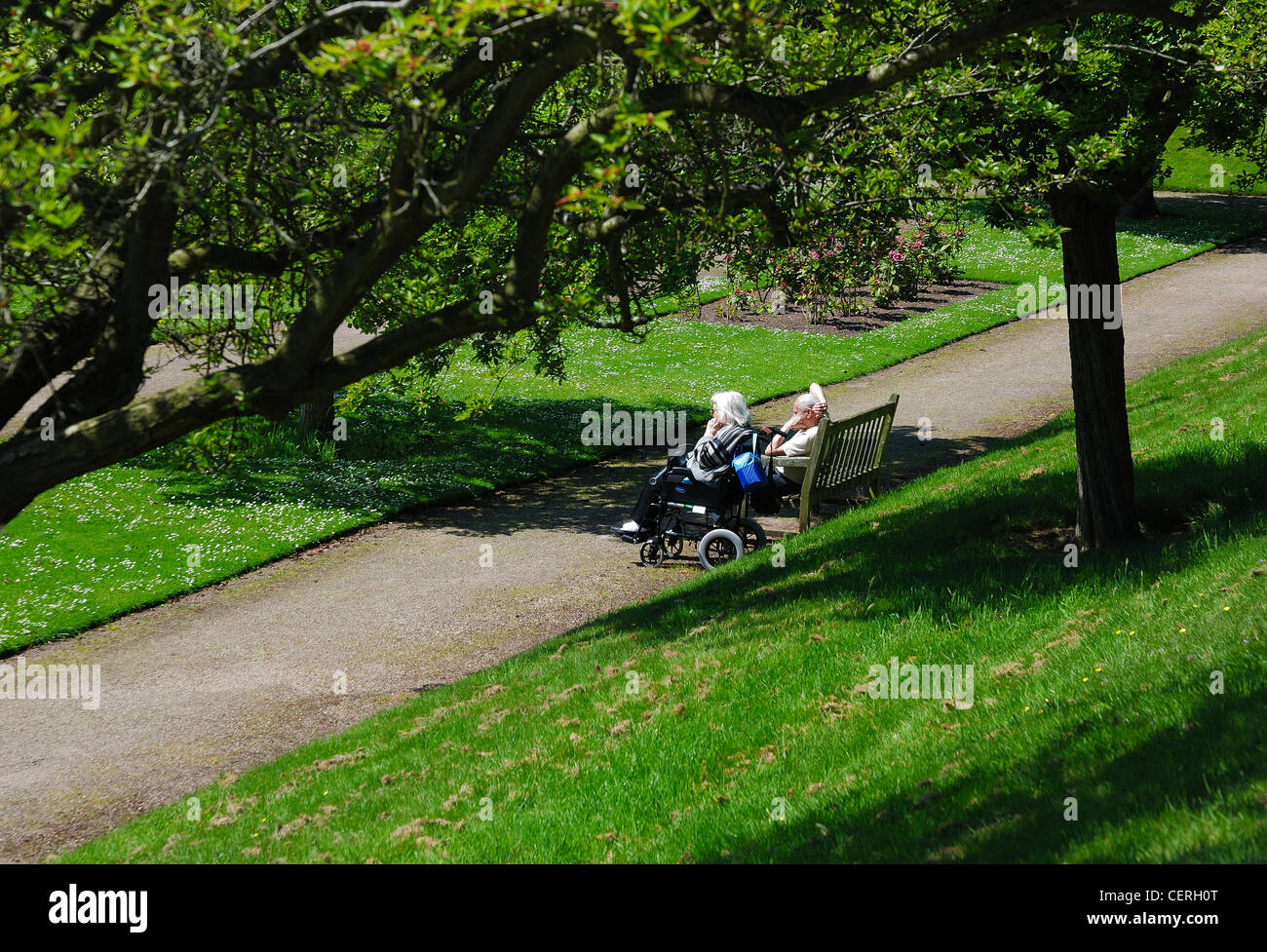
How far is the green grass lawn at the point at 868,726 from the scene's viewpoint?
522 cm

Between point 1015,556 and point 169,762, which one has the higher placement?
point 1015,556

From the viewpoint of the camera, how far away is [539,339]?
14125 millimetres

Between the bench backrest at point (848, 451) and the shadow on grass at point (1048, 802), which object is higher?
the bench backrest at point (848, 451)

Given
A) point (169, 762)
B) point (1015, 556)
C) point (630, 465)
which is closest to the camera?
point (169, 762)

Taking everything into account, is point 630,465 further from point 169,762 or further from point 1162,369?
point 169,762

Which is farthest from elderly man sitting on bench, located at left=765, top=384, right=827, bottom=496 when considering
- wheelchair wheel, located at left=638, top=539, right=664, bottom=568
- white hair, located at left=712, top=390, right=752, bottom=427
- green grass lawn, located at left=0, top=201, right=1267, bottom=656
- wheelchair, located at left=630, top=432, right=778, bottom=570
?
green grass lawn, located at left=0, top=201, right=1267, bottom=656

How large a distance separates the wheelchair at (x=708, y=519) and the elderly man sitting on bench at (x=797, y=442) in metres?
0.55

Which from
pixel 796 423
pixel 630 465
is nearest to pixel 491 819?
pixel 796 423

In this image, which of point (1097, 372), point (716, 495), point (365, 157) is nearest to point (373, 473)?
point (716, 495)

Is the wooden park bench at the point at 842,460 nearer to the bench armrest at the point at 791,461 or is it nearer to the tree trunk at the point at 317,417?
the bench armrest at the point at 791,461

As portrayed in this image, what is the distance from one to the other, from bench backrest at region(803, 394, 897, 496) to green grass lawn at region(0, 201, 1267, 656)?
12.3 ft

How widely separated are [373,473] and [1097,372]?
34.7 feet

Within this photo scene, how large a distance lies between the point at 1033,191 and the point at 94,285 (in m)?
6.86

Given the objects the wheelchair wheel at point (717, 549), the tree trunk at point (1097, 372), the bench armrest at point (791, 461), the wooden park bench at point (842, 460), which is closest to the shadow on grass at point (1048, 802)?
the tree trunk at point (1097, 372)
